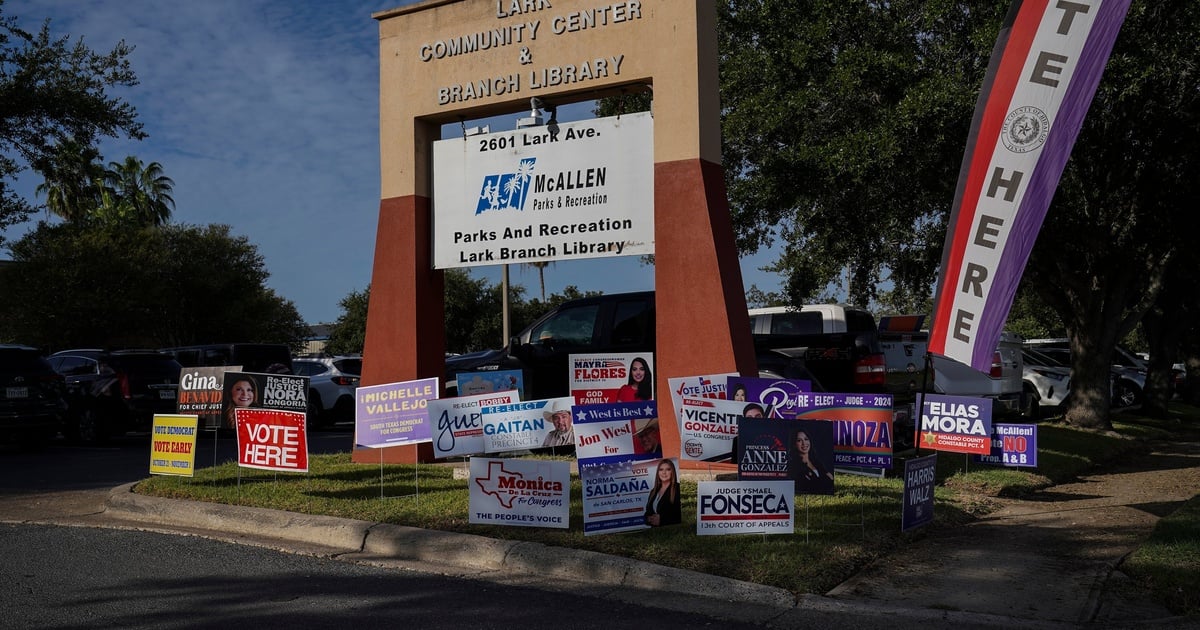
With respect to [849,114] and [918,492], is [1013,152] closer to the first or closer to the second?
[918,492]

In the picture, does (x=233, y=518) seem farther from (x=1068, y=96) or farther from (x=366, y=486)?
(x=1068, y=96)

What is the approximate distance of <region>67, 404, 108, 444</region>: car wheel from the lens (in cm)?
1667

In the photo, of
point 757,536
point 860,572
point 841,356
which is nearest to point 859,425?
point 757,536

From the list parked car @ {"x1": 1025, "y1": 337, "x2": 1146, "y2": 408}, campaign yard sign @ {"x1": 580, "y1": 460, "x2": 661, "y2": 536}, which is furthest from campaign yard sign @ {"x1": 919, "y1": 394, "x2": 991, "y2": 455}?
parked car @ {"x1": 1025, "y1": 337, "x2": 1146, "y2": 408}

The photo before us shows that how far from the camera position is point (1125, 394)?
1022 inches

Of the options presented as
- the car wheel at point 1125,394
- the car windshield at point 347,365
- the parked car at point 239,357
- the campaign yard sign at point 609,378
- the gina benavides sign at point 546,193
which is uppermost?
the gina benavides sign at point 546,193

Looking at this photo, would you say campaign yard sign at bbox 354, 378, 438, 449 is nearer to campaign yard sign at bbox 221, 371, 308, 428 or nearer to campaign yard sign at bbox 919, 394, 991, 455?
campaign yard sign at bbox 221, 371, 308, 428

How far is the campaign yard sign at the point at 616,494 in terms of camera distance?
7.01m

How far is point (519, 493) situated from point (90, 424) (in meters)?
12.4

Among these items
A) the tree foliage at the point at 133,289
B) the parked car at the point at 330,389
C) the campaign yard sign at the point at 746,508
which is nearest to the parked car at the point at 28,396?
the parked car at the point at 330,389

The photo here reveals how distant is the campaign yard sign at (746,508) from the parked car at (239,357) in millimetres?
14320

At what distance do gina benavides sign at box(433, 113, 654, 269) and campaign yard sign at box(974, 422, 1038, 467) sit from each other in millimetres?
4000

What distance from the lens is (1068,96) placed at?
6605 millimetres

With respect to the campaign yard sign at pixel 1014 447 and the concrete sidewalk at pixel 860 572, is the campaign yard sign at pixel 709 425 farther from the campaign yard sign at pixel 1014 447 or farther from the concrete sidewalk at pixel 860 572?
the campaign yard sign at pixel 1014 447
